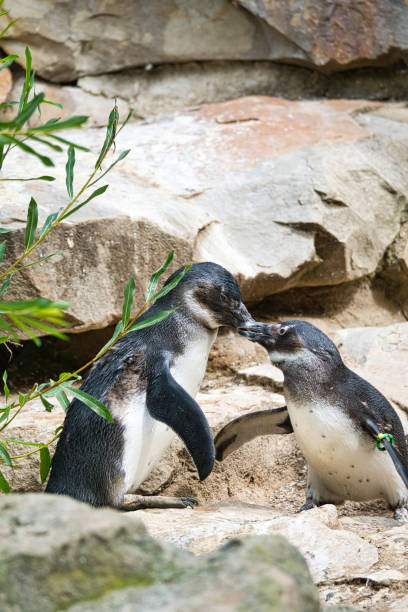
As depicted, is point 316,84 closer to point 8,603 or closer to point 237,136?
point 237,136

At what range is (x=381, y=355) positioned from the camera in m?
4.15

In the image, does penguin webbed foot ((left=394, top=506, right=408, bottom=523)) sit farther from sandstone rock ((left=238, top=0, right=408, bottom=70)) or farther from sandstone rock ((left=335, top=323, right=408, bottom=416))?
sandstone rock ((left=238, top=0, right=408, bottom=70))

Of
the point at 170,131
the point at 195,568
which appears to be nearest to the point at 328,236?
the point at 170,131

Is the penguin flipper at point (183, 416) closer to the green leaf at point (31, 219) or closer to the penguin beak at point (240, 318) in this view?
the penguin beak at point (240, 318)

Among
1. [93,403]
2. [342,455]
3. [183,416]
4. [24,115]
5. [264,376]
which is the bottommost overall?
[264,376]

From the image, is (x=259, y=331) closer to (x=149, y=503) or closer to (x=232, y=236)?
(x=149, y=503)

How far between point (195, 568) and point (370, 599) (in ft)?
3.47

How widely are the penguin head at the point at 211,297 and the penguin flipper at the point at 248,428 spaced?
1.58 ft

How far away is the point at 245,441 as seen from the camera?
11.2 feet

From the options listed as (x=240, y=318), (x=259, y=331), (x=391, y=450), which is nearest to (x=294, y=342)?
(x=259, y=331)

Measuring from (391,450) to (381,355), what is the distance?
1276 millimetres

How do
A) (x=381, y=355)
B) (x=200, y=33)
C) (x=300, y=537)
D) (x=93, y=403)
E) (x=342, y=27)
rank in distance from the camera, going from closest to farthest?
(x=93, y=403) → (x=300, y=537) → (x=381, y=355) → (x=342, y=27) → (x=200, y=33)

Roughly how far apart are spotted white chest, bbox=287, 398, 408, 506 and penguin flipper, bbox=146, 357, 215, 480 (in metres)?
0.57

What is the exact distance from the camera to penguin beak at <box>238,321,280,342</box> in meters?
3.17
